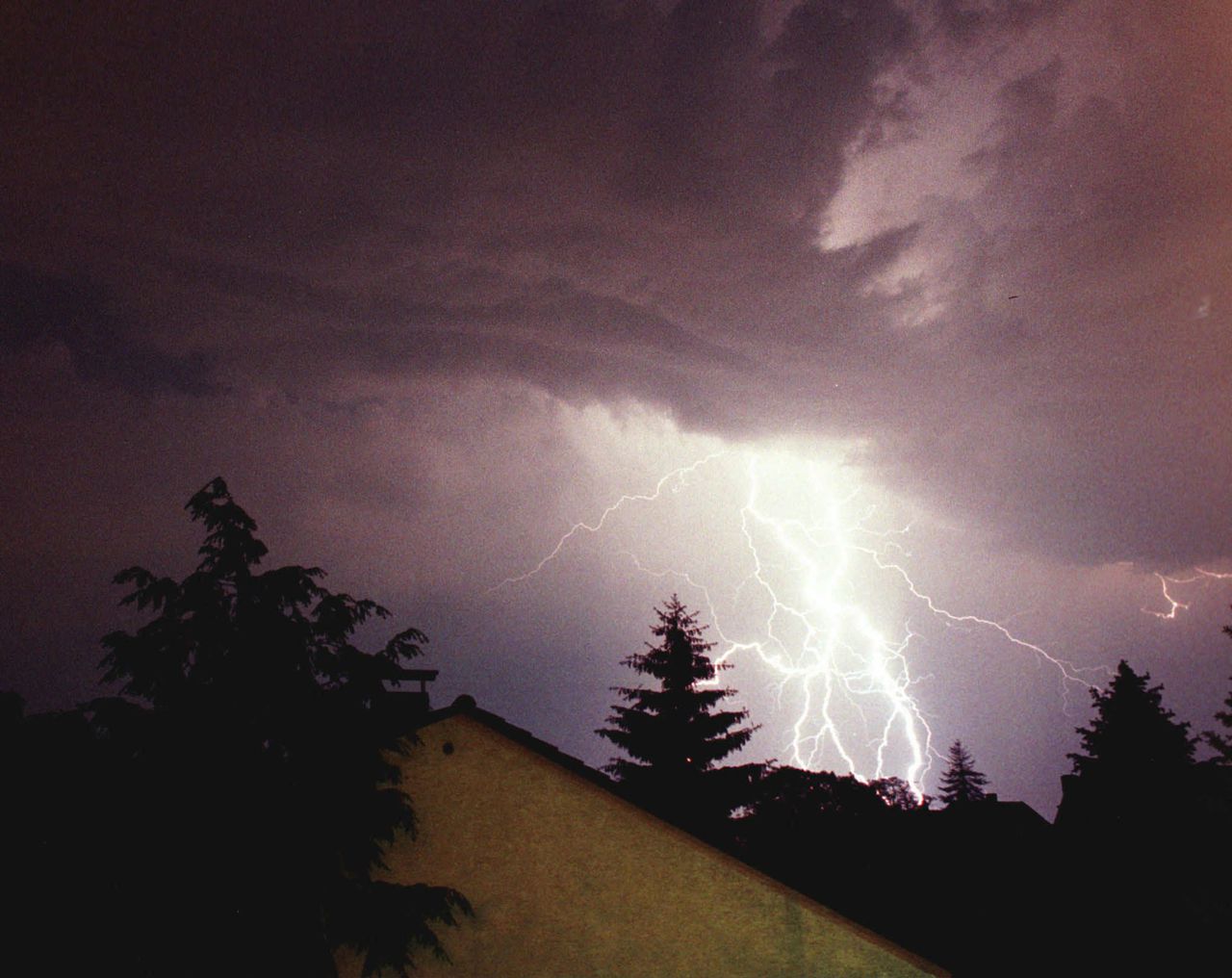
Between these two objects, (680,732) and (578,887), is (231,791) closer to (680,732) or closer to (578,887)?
(578,887)

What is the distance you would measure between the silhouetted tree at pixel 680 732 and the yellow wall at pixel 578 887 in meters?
16.6

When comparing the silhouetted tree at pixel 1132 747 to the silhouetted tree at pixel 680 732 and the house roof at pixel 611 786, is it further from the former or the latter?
the house roof at pixel 611 786

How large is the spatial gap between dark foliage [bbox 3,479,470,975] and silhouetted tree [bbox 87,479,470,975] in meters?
0.01

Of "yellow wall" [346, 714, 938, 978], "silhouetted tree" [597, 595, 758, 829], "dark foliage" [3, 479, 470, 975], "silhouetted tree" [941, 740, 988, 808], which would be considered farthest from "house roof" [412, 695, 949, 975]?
"silhouetted tree" [941, 740, 988, 808]

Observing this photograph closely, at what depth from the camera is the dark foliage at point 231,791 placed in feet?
19.0

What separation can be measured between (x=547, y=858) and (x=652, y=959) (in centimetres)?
127

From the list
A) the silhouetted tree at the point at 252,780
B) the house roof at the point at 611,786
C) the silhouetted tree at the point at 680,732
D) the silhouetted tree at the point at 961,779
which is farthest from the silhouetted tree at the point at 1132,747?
the silhouetted tree at the point at 961,779

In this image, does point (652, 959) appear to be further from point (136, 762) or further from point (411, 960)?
point (136, 762)

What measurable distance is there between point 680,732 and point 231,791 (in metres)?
18.9

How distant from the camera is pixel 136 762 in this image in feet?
20.7

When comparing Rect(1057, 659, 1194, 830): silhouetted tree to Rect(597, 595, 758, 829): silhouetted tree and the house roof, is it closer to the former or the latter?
Rect(597, 595, 758, 829): silhouetted tree

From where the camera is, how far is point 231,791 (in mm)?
6477

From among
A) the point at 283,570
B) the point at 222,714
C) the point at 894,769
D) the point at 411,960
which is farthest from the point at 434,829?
the point at 894,769

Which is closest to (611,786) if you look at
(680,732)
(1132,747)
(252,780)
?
(252,780)
